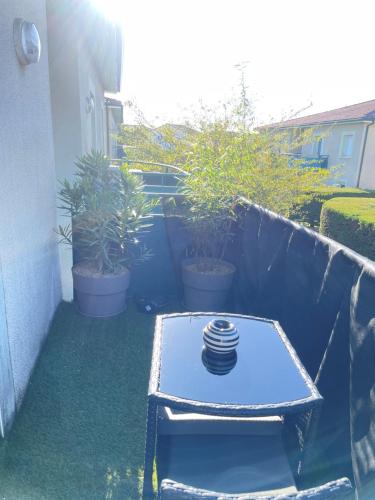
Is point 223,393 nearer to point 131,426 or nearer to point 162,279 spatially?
point 131,426

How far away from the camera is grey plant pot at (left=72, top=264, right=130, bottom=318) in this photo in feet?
10.4

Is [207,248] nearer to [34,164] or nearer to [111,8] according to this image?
[34,164]

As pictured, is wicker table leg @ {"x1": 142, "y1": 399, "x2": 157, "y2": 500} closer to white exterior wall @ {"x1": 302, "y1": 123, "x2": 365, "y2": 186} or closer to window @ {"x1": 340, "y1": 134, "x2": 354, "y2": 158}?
white exterior wall @ {"x1": 302, "y1": 123, "x2": 365, "y2": 186}

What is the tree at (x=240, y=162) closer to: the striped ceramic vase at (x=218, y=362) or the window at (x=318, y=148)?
the striped ceramic vase at (x=218, y=362)

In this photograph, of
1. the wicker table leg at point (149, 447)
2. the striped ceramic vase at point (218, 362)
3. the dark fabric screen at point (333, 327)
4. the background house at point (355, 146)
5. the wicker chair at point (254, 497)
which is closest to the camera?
the wicker chair at point (254, 497)

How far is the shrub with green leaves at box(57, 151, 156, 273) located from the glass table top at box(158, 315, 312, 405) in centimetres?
138

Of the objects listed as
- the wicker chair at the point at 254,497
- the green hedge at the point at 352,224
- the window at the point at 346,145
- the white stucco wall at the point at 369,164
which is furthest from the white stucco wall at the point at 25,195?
the window at the point at 346,145

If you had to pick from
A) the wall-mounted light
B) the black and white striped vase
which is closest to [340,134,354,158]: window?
the wall-mounted light

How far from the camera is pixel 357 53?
6.10 m

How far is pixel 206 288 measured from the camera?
3.46 metres

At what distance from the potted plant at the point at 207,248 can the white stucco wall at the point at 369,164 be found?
44.0ft

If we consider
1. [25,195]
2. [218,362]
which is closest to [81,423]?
[218,362]

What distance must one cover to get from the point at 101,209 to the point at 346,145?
1644 cm

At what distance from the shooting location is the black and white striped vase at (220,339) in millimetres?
1640
